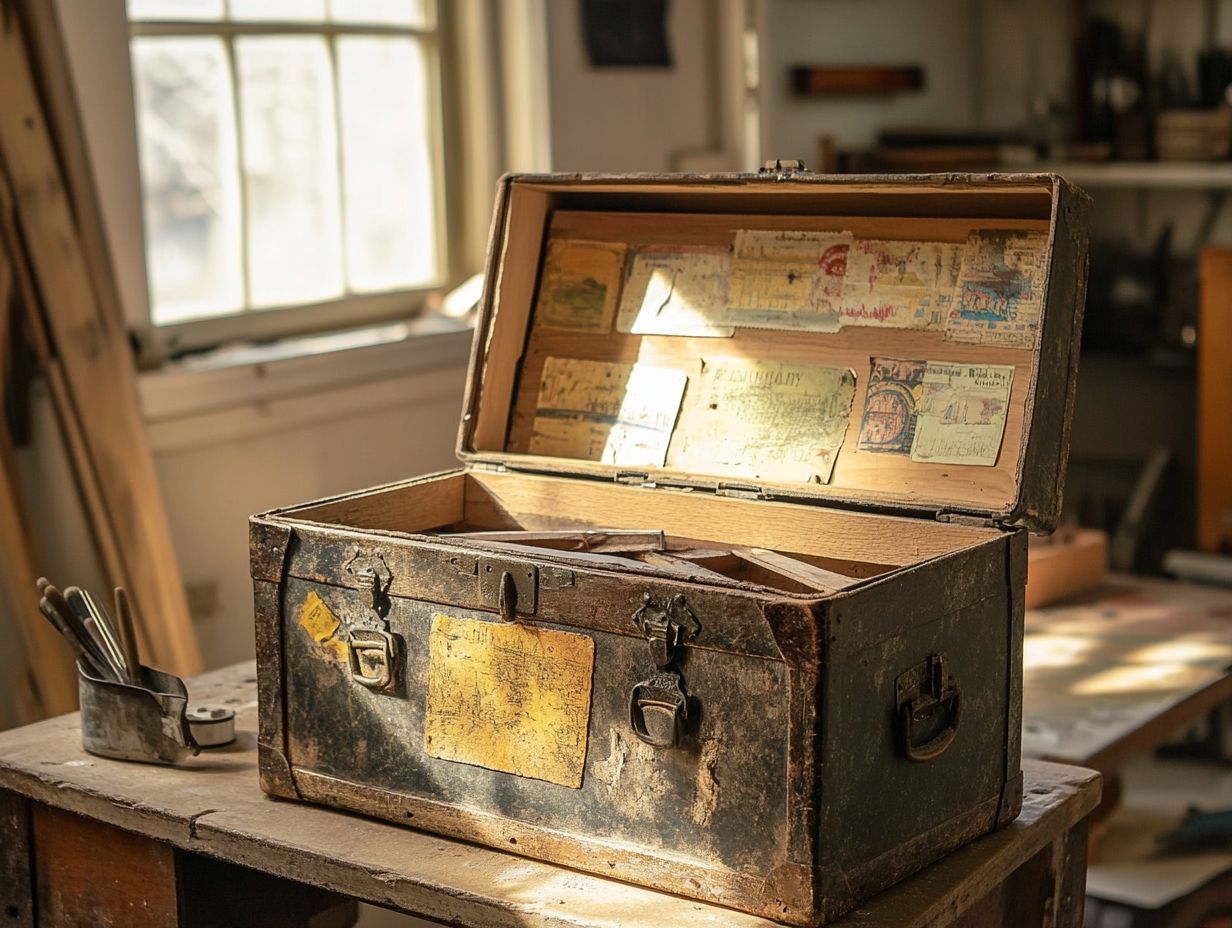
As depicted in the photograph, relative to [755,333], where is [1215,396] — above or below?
below

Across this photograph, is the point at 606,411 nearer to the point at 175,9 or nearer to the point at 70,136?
the point at 70,136

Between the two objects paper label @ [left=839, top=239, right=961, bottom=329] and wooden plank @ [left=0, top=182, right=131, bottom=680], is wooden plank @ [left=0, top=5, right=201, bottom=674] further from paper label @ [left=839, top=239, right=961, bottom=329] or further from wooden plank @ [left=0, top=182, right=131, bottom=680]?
paper label @ [left=839, top=239, right=961, bottom=329]

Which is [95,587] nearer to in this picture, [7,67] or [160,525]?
[160,525]

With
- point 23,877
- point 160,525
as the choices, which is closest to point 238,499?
point 160,525

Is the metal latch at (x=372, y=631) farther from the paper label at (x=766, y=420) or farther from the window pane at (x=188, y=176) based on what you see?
the window pane at (x=188, y=176)

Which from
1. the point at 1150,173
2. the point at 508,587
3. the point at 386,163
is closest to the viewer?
the point at 508,587

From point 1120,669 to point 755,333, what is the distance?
3.58 feet

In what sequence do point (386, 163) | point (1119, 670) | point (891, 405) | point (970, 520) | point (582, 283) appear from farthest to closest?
1. point (386, 163)
2. point (1119, 670)
3. point (582, 283)
4. point (891, 405)
5. point (970, 520)

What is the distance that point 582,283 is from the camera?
213 centimetres

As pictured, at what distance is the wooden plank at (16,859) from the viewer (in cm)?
185

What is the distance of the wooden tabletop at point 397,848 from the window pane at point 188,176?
1387 millimetres

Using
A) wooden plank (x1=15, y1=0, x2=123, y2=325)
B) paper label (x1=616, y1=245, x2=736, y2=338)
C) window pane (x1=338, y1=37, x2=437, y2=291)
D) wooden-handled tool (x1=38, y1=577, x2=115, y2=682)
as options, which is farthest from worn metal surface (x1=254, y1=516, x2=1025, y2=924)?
window pane (x1=338, y1=37, x2=437, y2=291)

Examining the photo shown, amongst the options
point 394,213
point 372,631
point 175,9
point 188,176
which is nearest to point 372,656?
point 372,631

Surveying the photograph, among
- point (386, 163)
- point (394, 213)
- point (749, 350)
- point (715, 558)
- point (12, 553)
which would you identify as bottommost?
point (12, 553)
